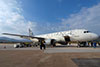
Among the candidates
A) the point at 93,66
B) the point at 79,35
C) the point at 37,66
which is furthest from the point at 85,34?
the point at 37,66

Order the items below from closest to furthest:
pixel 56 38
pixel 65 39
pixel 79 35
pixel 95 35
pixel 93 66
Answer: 1. pixel 93 66
2. pixel 95 35
3. pixel 79 35
4. pixel 65 39
5. pixel 56 38

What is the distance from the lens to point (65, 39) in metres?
21.3

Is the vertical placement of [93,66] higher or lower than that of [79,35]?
lower

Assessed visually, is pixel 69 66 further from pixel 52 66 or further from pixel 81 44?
pixel 81 44

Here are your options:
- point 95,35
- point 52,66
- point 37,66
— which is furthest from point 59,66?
point 95,35

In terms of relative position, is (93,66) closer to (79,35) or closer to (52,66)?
(52,66)

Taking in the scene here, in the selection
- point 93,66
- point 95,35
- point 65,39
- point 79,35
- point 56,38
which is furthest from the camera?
point 56,38

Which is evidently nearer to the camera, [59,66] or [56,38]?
[59,66]

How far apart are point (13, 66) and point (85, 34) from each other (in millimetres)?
17300

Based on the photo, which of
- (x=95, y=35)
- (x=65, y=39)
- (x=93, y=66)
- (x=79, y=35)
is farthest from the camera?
(x=65, y=39)

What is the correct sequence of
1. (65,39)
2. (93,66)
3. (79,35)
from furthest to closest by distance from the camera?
(65,39)
(79,35)
(93,66)

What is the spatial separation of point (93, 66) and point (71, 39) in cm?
1626

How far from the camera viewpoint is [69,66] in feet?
15.3

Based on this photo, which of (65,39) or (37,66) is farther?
(65,39)
